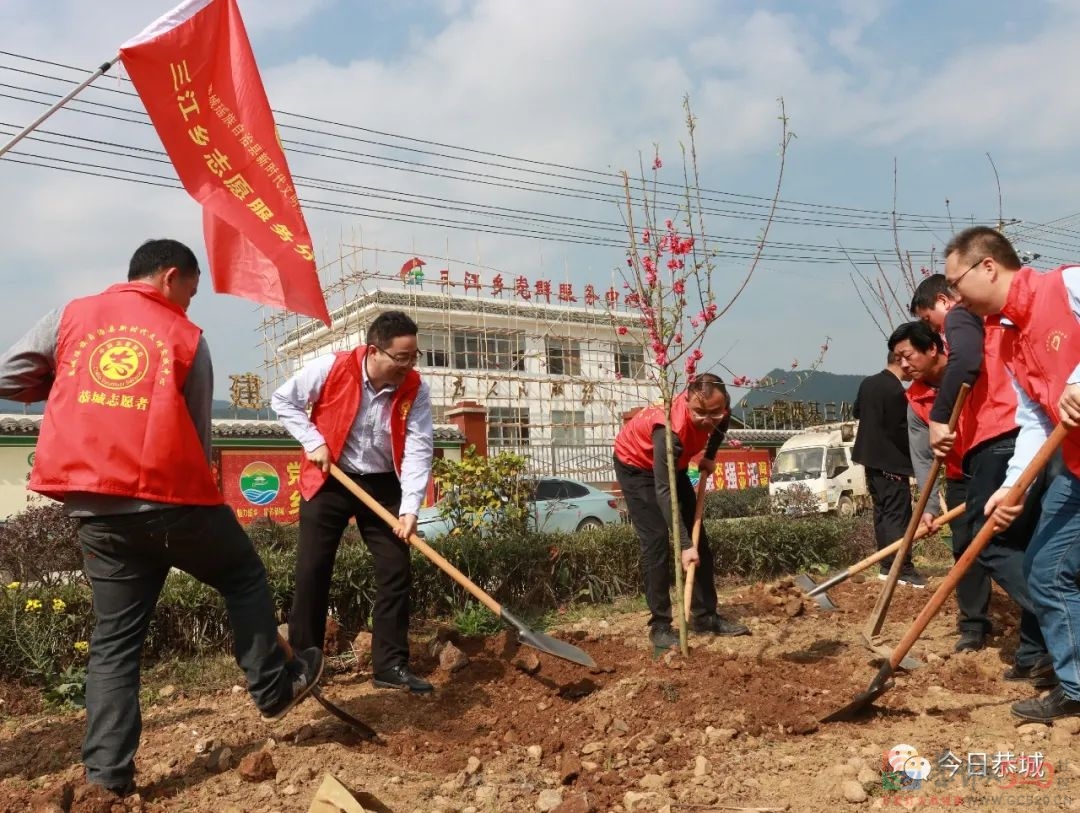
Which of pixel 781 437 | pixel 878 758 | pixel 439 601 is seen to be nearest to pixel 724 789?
pixel 878 758

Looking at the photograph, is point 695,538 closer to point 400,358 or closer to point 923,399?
point 923,399

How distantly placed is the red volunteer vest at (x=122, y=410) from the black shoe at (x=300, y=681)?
2.43 feet

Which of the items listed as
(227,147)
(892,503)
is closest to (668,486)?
(892,503)

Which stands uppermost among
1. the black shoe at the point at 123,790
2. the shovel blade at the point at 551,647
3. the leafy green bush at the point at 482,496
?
the leafy green bush at the point at 482,496

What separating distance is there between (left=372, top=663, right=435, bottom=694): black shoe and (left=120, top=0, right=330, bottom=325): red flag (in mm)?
1914

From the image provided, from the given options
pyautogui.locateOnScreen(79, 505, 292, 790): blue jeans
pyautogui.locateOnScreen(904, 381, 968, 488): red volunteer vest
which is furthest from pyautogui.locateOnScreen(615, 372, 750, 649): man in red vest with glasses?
pyautogui.locateOnScreen(79, 505, 292, 790): blue jeans

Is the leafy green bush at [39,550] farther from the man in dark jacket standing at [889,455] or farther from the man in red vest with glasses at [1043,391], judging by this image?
the man in red vest with glasses at [1043,391]

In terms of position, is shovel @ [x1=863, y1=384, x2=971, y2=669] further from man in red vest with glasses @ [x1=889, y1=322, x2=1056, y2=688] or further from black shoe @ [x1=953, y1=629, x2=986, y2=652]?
black shoe @ [x1=953, y1=629, x2=986, y2=652]

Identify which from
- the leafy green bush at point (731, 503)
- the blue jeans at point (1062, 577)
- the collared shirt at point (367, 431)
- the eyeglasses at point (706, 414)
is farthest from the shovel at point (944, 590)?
the leafy green bush at point (731, 503)

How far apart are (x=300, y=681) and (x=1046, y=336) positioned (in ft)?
9.17

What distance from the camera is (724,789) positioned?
2547mm

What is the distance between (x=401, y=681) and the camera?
376 cm

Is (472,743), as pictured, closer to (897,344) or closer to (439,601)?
(439,601)

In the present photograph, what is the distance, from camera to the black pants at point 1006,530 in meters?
3.27
